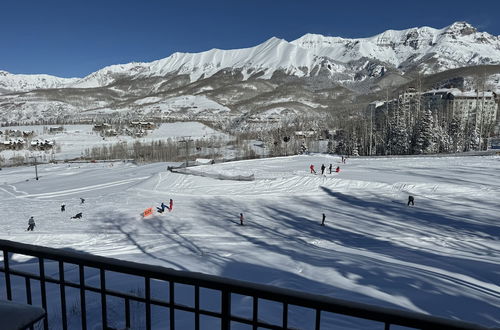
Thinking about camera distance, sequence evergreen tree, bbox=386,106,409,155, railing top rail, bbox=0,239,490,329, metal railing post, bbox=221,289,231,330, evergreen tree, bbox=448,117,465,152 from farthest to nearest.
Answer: evergreen tree, bbox=448,117,465,152 < evergreen tree, bbox=386,106,409,155 < metal railing post, bbox=221,289,231,330 < railing top rail, bbox=0,239,490,329

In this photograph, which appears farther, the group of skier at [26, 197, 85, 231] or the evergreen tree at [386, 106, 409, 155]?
the evergreen tree at [386, 106, 409, 155]

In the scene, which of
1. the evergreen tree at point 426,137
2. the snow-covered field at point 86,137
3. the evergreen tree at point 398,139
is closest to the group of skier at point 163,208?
the evergreen tree at point 426,137

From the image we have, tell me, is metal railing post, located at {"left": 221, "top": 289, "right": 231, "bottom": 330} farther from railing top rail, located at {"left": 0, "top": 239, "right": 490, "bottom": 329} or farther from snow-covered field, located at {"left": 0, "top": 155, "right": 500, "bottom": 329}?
snow-covered field, located at {"left": 0, "top": 155, "right": 500, "bottom": 329}

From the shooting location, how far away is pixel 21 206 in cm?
3438

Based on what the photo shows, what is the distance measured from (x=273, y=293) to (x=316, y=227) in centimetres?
2387

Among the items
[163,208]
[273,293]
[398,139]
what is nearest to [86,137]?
[398,139]

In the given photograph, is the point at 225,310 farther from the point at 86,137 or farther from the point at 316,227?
the point at 86,137

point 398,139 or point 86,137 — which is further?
point 86,137

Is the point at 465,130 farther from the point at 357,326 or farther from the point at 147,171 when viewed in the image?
the point at 357,326

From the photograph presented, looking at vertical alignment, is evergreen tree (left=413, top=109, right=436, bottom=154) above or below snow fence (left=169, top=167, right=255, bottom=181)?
above

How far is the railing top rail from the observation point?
6.70ft

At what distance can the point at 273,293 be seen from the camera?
2.34 meters

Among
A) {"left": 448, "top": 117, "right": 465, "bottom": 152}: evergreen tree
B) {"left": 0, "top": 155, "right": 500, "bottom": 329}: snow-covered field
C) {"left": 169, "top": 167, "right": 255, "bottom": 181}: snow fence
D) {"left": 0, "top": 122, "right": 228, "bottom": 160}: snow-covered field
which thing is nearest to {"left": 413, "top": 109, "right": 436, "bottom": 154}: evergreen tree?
{"left": 448, "top": 117, "right": 465, "bottom": 152}: evergreen tree

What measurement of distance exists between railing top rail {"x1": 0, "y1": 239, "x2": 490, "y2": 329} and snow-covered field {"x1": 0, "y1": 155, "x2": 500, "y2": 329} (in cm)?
589
